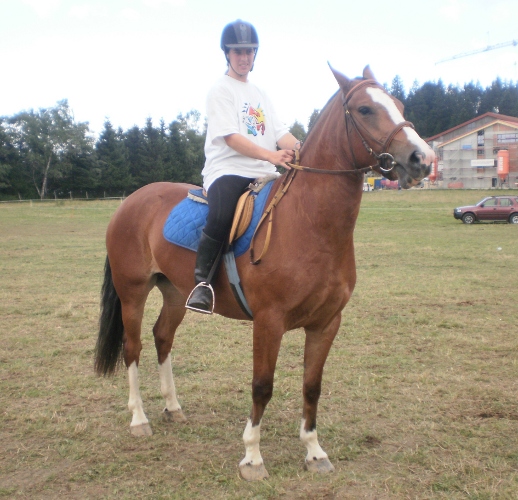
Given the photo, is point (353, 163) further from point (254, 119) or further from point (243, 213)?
point (254, 119)

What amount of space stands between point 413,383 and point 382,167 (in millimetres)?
3270

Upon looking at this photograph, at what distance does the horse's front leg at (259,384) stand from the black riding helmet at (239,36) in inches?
82.5

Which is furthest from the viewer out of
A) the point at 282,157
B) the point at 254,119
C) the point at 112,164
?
the point at 112,164

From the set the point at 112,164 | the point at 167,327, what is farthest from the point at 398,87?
the point at 167,327

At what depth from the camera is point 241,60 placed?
421 centimetres

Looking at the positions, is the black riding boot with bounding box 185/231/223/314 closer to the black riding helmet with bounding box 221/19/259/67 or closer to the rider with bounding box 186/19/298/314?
the rider with bounding box 186/19/298/314

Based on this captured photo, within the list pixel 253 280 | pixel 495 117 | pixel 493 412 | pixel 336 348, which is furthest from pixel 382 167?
pixel 495 117

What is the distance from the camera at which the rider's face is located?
165 inches

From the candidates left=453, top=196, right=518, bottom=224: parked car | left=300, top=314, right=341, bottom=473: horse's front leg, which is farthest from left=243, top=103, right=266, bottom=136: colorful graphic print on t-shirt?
left=453, top=196, right=518, bottom=224: parked car

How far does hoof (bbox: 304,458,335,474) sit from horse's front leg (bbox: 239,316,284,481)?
0.34 meters

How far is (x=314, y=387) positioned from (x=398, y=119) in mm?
2160

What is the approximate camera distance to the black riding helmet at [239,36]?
4.09 meters

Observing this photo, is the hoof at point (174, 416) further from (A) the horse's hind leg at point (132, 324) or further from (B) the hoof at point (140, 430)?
(A) the horse's hind leg at point (132, 324)

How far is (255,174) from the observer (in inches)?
170
